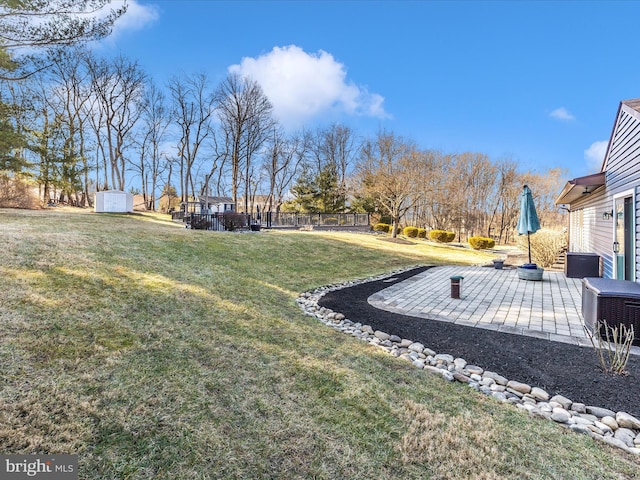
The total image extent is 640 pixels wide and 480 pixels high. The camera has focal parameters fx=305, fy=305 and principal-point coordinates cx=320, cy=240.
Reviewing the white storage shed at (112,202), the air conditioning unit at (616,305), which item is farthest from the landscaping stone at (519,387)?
the white storage shed at (112,202)

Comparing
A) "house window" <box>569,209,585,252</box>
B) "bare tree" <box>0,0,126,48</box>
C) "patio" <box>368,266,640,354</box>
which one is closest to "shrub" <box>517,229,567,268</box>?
"house window" <box>569,209,585,252</box>

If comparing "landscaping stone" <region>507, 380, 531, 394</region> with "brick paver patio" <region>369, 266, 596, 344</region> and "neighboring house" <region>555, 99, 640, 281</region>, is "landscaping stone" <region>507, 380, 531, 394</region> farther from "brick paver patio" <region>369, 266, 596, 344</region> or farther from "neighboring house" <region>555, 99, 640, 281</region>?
"neighboring house" <region>555, 99, 640, 281</region>

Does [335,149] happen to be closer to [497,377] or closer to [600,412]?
[497,377]

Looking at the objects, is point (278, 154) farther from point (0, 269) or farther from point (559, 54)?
point (0, 269)

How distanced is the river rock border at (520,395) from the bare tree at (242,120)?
23040 millimetres

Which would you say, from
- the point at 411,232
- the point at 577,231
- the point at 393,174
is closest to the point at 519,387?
the point at 577,231

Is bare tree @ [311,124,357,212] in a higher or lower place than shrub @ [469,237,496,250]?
higher

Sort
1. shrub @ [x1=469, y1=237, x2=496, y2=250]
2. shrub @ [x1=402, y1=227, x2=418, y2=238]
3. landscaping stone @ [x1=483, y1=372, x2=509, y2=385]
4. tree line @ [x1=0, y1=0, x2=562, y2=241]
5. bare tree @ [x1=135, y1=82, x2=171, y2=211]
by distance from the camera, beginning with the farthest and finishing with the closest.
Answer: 1. bare tree @ [x1=135, y1=82, x2=171, y2=211]
2. shrub @ [x1=402, y1=227, x2=418, y2=238]
3. tree line @ [x1=0, y1=0, x2=562, y2=241]
4. shrub @ [x1=469, y1=237, x2=496, y2=250]
5. landscaping stone @ [x1=483, y1=372, x2=509, y2=385]

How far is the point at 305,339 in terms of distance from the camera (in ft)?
12.5

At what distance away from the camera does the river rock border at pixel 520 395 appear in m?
2.29

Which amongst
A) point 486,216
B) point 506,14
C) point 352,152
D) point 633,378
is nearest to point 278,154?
point 352,152

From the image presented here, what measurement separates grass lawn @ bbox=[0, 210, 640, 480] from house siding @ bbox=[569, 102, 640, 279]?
537 centimetres

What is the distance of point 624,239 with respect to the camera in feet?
20.0

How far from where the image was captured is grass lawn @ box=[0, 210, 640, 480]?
1.82m
